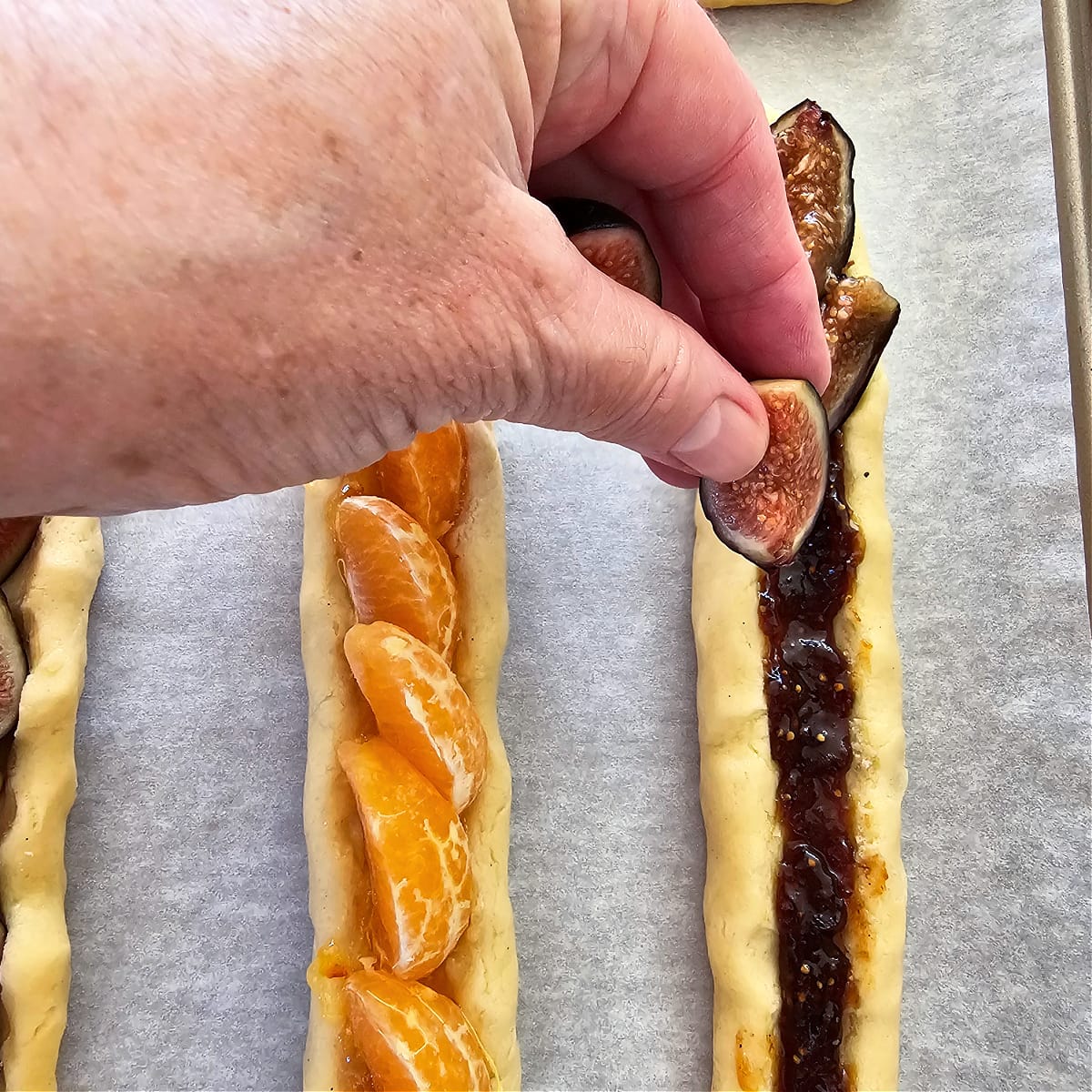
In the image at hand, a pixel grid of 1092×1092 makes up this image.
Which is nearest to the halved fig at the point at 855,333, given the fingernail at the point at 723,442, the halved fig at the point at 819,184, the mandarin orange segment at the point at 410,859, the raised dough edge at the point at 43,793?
the halved fig at the point at 819,184

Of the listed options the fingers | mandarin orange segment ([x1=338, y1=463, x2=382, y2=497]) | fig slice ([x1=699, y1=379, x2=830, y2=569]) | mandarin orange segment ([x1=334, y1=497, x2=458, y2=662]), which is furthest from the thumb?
mandarin orange segment ([x1=338, y1=463, x2=382, y2=497])

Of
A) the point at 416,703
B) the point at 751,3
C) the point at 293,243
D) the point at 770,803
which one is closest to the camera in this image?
the point at 293,243

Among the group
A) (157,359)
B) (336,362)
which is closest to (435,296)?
(336,362)

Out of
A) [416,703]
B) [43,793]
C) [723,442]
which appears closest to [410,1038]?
[416,703]

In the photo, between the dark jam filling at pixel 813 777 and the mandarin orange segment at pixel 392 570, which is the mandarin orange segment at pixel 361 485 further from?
the dark jam filling at pixel 813 777

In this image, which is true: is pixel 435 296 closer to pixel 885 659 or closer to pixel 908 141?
pixel 885 659

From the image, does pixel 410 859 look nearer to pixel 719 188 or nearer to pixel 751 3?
pixel 719 188

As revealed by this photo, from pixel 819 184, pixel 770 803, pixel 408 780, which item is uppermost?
pixel 819 184
